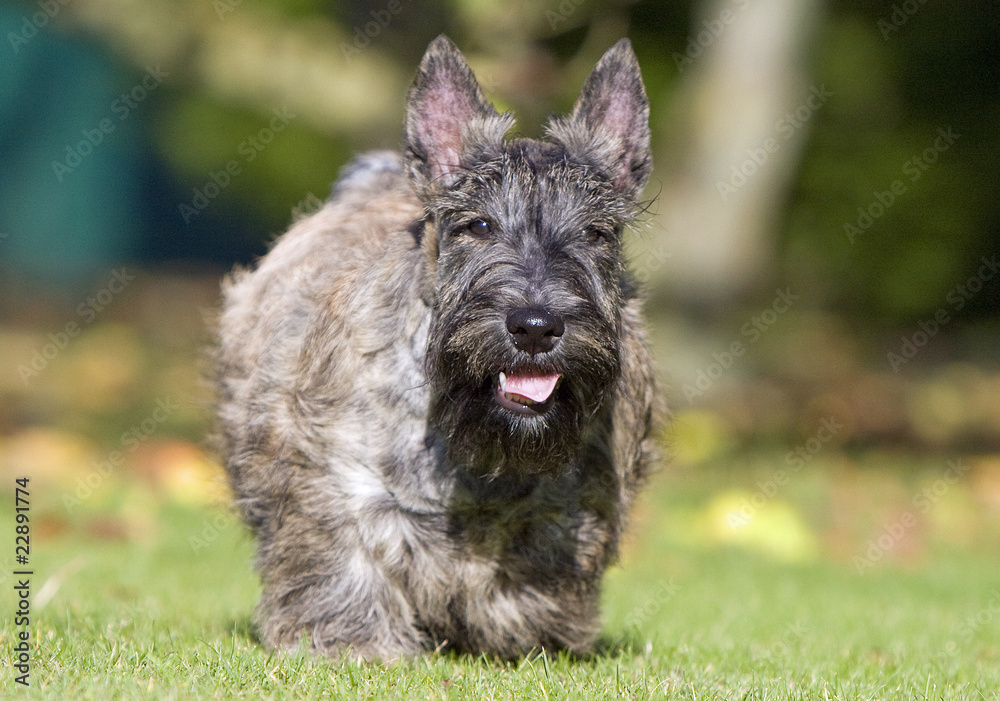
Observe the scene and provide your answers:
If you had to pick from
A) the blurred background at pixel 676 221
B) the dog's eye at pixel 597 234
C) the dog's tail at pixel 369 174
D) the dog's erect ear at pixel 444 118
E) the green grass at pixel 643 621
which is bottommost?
the green grass at pixel 643 621

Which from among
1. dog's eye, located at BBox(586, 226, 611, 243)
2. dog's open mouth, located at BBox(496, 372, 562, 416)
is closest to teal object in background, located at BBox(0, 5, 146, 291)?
dog's eye, located at BBox(586, 226, 611, 243)

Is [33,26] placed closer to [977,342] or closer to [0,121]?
[0,121]

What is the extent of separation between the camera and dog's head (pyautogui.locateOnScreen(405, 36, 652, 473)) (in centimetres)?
475

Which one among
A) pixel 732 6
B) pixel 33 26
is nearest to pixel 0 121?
pixel 33 26

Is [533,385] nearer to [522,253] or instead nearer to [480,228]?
[522,253]

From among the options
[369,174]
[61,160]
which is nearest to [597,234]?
[369,174]

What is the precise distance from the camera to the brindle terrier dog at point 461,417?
4.98 metres

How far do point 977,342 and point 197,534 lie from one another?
16.3m

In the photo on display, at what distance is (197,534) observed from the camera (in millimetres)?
9281

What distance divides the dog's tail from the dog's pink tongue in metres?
2.55

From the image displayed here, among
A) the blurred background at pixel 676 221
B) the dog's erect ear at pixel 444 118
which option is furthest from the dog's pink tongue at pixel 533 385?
the blurred background at pixel 676 221

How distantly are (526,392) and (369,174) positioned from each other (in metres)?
2.87

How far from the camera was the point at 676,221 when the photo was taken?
14766 millimetres

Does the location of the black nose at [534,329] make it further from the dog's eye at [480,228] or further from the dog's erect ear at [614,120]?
the dog's erect ear at [614,120]
